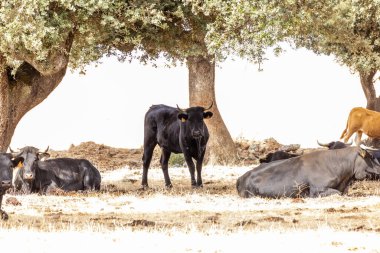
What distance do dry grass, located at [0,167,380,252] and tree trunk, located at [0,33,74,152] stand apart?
3635 mm

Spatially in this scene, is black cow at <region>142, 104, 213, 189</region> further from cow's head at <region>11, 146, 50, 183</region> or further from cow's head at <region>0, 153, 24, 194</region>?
cow's head at <region>0, 153, 24, 194</region>

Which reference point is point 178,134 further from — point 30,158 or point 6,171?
point 6,171

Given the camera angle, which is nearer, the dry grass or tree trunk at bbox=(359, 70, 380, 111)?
the dry grass

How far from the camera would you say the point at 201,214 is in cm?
1413

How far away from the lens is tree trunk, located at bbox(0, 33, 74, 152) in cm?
2204

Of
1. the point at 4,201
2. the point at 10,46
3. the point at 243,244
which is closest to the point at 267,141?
the point at 10,46

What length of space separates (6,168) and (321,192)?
6.14 metres

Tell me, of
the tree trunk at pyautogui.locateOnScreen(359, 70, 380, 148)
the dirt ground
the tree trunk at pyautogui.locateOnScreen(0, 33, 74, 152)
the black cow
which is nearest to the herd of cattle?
the black cow

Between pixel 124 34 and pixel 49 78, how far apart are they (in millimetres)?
3416

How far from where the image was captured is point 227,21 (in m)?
19.5

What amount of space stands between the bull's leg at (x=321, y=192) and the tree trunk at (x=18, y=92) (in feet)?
26.6

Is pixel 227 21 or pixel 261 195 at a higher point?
pixel 227 21

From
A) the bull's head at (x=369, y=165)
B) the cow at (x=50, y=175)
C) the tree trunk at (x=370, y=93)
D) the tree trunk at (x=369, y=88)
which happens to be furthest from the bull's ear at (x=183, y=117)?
the tree trunk at (x=369, y=88)

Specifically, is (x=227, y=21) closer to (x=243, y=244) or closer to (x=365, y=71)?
(x=243, y=244)
